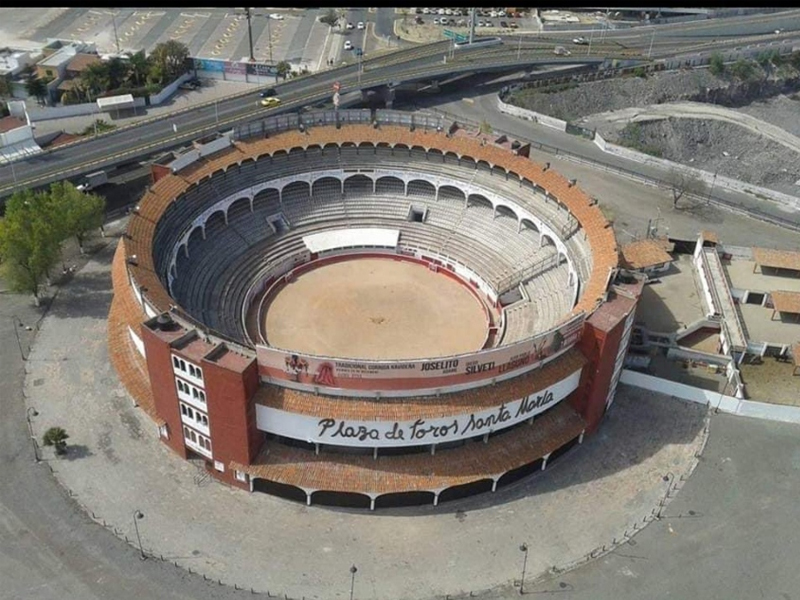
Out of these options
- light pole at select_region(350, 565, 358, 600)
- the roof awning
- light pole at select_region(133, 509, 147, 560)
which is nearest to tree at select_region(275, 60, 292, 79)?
the roof awning

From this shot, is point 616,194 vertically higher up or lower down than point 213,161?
lower down

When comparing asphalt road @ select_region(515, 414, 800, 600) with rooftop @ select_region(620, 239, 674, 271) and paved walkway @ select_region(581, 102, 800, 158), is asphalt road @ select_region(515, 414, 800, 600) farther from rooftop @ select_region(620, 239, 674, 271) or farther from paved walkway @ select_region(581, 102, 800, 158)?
paved walkway @ select_region(581, 102, 800, 158)

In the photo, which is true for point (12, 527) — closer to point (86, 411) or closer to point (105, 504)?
point (105, 504)

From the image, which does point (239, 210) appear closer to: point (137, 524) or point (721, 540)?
point (137, 524)

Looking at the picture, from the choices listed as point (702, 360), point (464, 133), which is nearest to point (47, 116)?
point (464, 133)

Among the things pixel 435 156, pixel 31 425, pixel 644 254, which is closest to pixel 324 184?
pixel 435 156

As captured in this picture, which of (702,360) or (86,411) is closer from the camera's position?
(86,411)
